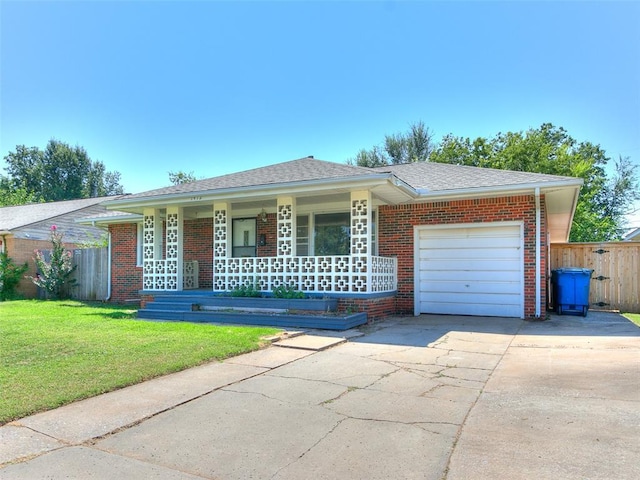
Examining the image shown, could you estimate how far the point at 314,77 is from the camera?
17172 millimetres

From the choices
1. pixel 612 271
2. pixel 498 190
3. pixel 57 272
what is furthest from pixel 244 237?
pixel 612 271

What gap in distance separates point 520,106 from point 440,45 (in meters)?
15.9

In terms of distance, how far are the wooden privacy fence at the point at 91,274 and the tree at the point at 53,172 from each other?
1418 inches

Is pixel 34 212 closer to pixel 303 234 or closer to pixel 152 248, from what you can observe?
pixel 152 248

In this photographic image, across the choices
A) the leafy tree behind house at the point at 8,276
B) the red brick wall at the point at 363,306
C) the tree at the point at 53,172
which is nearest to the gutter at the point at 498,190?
the red brick wall at the point at 363,306

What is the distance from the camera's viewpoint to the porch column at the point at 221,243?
11.7 m

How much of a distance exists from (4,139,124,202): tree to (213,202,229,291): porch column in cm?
4326

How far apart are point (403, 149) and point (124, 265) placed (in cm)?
2331

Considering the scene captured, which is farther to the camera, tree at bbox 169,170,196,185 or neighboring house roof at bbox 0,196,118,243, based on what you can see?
tree at bbox 169,170,196,185

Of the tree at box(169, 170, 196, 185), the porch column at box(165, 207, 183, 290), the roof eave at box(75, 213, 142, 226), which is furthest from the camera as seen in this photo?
the tree at box(169, 170, 196, 185)

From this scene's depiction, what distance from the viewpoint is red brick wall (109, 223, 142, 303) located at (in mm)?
15273

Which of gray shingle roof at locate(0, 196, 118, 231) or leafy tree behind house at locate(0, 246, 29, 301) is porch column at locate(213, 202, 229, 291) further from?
leafy tree behind house at locate(0, 246, 29, 301)

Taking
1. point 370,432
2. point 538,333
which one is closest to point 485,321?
point 538,333

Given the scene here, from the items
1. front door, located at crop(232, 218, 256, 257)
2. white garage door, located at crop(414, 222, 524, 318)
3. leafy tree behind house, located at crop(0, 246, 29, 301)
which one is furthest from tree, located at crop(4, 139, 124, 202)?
white garage door, located at crop(414, 222, 524, 318)
